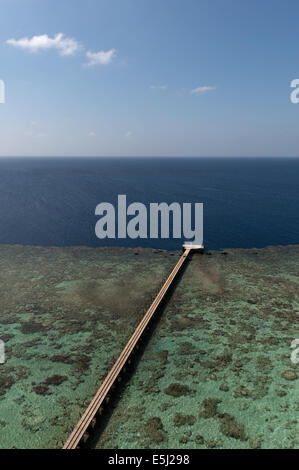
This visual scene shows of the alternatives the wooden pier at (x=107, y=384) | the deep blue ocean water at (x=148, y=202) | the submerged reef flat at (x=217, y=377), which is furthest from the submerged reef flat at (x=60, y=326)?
the deep blue ocean water at (x=148, y=202)

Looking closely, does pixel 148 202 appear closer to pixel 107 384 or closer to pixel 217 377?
pixel 217 377

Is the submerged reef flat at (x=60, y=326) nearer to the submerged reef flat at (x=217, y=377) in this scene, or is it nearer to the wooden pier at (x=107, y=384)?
the wooden pier at (x=107, y=384)

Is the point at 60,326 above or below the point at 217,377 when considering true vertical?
above

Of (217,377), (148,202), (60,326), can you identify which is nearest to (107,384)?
(217,377)

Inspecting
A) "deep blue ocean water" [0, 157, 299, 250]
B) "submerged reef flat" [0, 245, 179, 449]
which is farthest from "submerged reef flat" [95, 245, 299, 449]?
"deep blue ocean water" [0, 157, 299, 250]

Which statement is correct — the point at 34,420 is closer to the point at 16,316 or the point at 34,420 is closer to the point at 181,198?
the point at 16,316

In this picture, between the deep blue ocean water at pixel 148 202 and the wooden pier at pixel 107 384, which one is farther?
the deep blue ocean water at pixel 148 202

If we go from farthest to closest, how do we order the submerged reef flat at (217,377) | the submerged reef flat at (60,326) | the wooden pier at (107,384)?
1. the submerged reef flat at (60,326)
2. the submerged reef flat at (217,377)
3. the wooden pier at (107,384)
